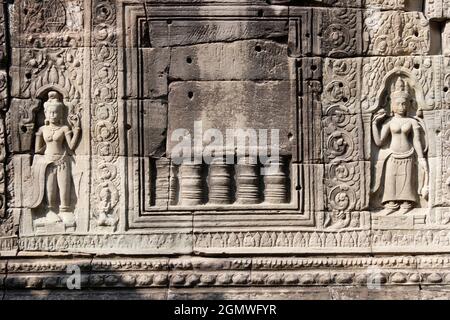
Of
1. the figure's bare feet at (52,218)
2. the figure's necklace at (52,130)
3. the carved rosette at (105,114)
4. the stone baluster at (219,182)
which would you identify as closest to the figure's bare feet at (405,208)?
the stone baluster at (219,182)

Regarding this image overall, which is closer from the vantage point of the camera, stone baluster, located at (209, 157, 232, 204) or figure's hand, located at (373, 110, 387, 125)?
stone baluster, located at (209, 157, 232, 204)

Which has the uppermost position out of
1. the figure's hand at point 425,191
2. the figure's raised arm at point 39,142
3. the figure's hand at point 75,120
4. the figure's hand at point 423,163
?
the figure's hand at point 75,120

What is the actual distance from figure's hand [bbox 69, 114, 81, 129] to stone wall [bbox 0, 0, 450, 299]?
0.01 metres

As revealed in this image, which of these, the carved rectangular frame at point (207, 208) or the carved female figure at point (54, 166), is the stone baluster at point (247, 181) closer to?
the carved rectangular frame at point (207, 208)

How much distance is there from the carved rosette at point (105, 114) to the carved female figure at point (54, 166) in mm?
265

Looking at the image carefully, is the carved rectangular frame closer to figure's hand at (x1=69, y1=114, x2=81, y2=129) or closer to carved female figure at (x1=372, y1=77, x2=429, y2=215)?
figure's hand at (x1=69, y1=114, x2=81, y2=129)

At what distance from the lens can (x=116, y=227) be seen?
8.40m

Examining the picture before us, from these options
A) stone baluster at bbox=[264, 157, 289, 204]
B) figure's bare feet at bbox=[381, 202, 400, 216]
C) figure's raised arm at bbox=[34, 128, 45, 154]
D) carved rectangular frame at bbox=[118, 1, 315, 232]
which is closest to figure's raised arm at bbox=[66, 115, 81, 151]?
figure's raised arm at bbox=[34, 128, 45, 154]

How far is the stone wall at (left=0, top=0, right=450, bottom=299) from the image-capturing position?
8383mm

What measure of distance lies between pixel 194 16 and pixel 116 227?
2380 mm

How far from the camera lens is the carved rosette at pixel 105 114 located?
8406 mm

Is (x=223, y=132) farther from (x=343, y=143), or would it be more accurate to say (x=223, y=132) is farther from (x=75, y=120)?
(x=75, y=120)

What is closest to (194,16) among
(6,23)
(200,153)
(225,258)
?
(200,153)

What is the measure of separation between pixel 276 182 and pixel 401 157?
1.34 metres
